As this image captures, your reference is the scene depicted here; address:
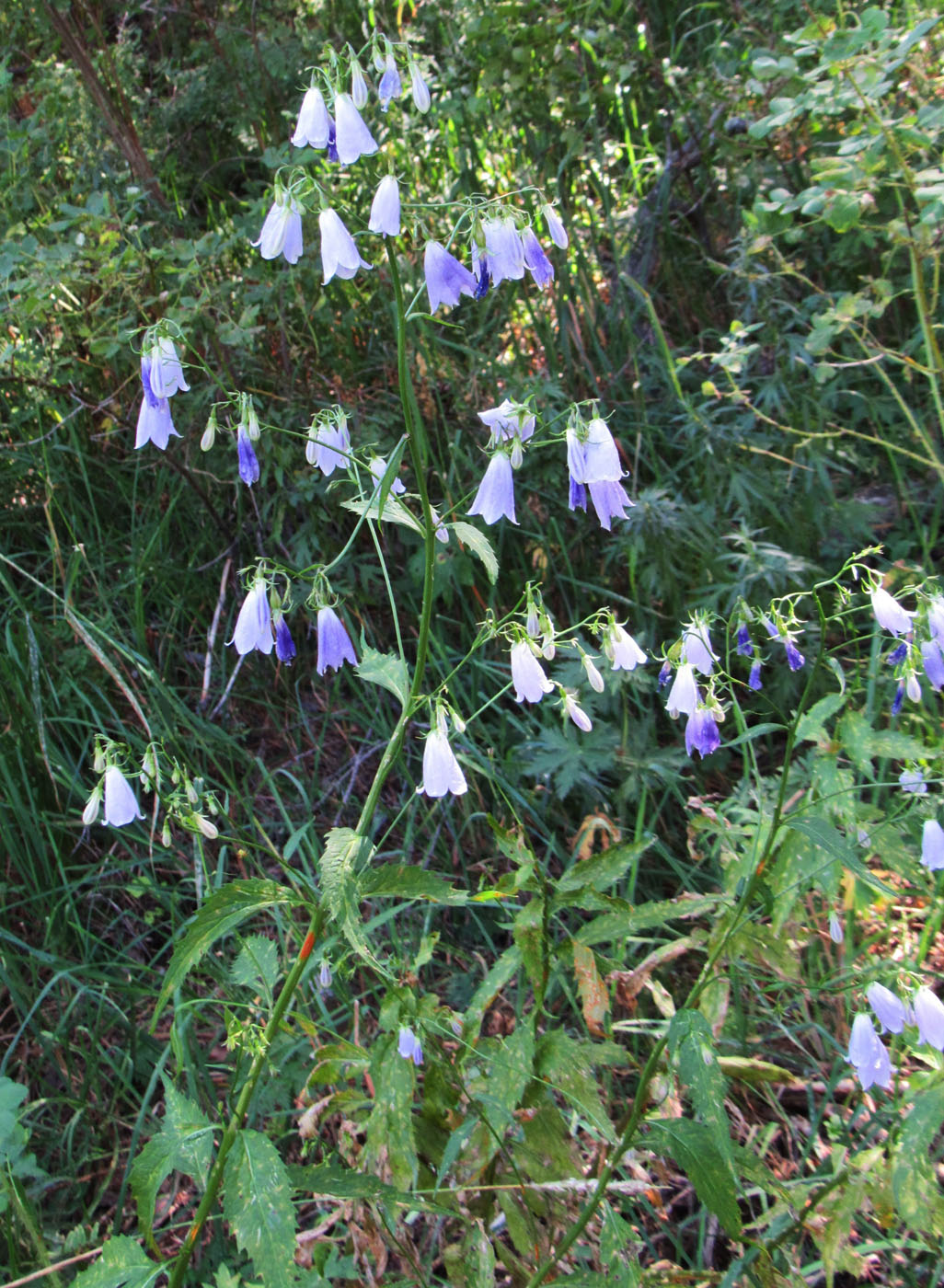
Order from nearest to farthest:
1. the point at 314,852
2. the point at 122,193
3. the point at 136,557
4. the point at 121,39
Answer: the point at 314,852 → the point at 136,557 → the point at 122,193 → the point at 121,39

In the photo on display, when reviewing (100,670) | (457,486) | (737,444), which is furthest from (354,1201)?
(737,444)

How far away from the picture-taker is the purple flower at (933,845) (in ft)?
5.76

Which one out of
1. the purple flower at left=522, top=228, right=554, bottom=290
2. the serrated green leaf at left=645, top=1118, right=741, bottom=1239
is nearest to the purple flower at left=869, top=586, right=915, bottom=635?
the purple flower at left=522, top=228, right=554, bottom=290

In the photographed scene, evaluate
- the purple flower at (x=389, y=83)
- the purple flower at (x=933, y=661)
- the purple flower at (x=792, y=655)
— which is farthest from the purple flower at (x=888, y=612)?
the purple flower at (x=389, y=83)

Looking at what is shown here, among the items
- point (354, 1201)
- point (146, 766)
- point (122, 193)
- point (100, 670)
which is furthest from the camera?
point (122, 193)

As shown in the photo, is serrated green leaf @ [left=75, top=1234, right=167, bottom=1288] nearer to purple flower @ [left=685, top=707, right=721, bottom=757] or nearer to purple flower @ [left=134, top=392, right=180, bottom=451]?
purple flower @ [left=685, top=707, right=721, bottom=757]

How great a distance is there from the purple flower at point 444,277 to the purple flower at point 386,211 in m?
0.07

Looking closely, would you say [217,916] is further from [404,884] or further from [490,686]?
[490,686]

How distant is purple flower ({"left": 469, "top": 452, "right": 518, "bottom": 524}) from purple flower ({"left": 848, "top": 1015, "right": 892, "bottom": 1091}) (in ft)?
3.45

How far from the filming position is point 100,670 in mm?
3084

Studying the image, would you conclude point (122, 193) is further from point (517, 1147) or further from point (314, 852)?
point (517, 1147)

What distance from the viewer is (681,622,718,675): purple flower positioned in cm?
169

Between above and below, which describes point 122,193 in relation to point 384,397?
above

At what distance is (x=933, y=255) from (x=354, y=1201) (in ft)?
9.08
